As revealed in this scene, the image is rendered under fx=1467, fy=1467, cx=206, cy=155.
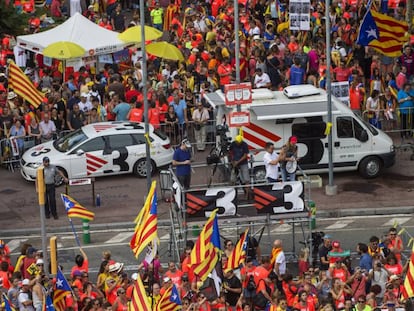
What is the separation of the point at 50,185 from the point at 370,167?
7893mm

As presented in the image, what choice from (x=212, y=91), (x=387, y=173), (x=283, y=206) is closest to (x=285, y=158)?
(x=283, y=206)

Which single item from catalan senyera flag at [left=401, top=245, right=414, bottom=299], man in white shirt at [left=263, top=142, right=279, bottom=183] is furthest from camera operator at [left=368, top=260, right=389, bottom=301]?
man in white shirt at [left=263, top=142, right=279, bottom=183]

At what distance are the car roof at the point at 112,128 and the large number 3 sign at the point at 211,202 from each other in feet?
23.4

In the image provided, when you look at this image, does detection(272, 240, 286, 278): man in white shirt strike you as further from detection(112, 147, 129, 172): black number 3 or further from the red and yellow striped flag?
the red and yellow striped flag

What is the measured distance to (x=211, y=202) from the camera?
29.1 m

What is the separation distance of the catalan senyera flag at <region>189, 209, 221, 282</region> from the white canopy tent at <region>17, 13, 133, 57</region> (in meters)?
17.0

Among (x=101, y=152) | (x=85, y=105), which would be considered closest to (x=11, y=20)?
(x=85, y=105)

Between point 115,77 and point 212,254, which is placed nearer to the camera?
point 212,254

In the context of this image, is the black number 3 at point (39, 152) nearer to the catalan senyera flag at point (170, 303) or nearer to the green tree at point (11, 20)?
the green tree at point (11, 20)

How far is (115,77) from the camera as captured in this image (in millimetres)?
40531

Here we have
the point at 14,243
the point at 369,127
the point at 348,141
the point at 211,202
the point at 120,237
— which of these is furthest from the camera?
the point at 369,127

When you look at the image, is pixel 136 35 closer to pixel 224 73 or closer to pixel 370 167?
pixel 224 73

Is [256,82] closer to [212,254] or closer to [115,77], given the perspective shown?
[115,77]

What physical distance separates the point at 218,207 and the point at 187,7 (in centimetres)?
2121
